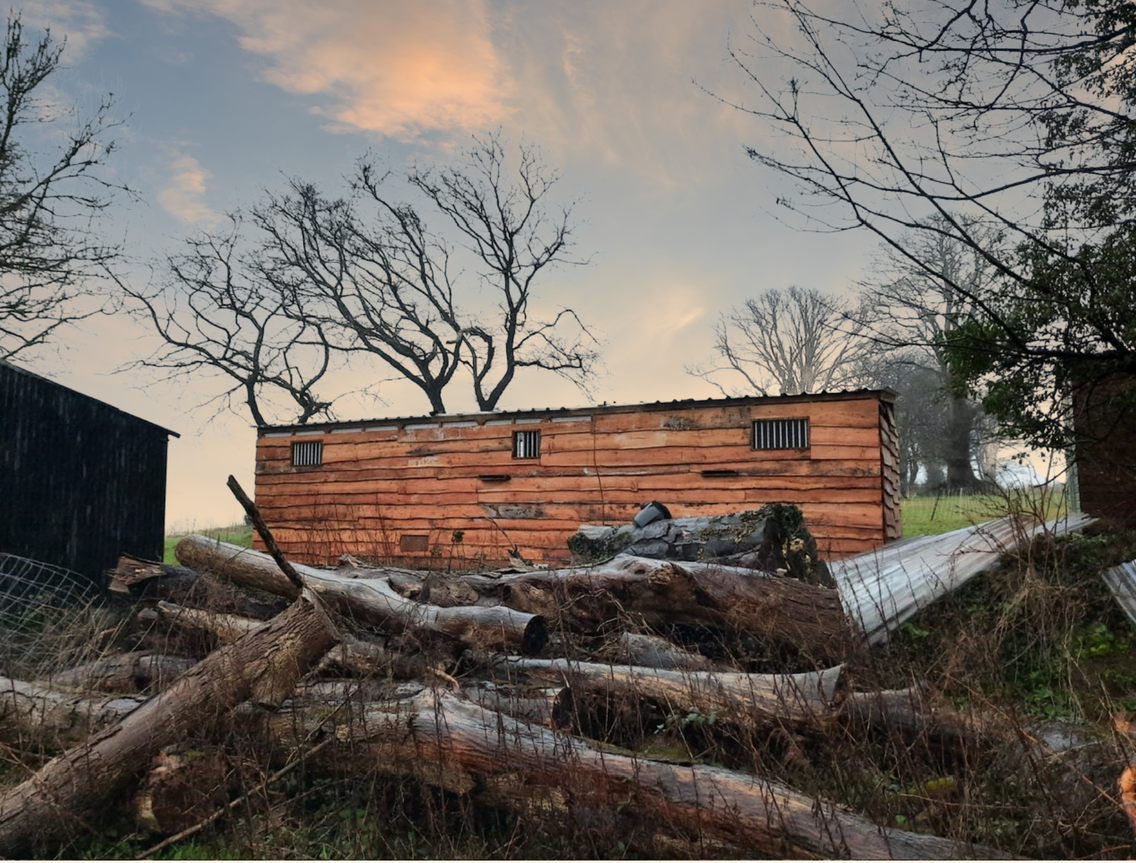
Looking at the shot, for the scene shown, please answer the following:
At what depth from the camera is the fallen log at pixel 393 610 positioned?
5891 mm

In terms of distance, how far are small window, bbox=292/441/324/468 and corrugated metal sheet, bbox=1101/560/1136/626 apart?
14.4 m

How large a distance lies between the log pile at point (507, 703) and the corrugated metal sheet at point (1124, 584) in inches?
106

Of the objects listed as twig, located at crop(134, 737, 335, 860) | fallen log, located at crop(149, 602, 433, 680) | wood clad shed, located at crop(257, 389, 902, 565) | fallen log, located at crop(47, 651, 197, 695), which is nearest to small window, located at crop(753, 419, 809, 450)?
wood clad shed, located at crop(257, 389, 902, 565)

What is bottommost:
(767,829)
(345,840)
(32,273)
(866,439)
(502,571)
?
(345,840)

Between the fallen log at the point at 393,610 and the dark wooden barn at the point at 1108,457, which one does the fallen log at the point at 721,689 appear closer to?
the fallen log at the point at 393,610

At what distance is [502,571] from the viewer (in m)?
7.36

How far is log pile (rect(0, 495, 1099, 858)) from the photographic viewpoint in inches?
151

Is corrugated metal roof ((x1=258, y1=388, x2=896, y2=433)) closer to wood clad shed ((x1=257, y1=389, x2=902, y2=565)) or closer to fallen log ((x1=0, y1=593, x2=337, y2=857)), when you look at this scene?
wood clad shed ((x1=257, y1=389, x2=902, y2=565))

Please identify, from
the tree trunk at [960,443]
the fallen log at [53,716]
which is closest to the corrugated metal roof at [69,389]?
the fallen log at [53,716]

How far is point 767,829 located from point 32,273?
1897 cm

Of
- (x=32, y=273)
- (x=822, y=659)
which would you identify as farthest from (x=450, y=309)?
(x=822, y=659)

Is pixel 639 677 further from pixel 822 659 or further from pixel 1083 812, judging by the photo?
pixel 1083 812

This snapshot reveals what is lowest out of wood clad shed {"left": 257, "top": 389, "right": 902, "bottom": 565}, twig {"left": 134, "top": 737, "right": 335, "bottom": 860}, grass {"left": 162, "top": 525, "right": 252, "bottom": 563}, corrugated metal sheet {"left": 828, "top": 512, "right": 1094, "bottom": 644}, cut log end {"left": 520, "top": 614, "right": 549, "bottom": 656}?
grass {"left": 162, "top": 525, "right": 252, "bottom": 563}

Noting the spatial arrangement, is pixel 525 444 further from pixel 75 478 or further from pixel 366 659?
pixel 366 659
